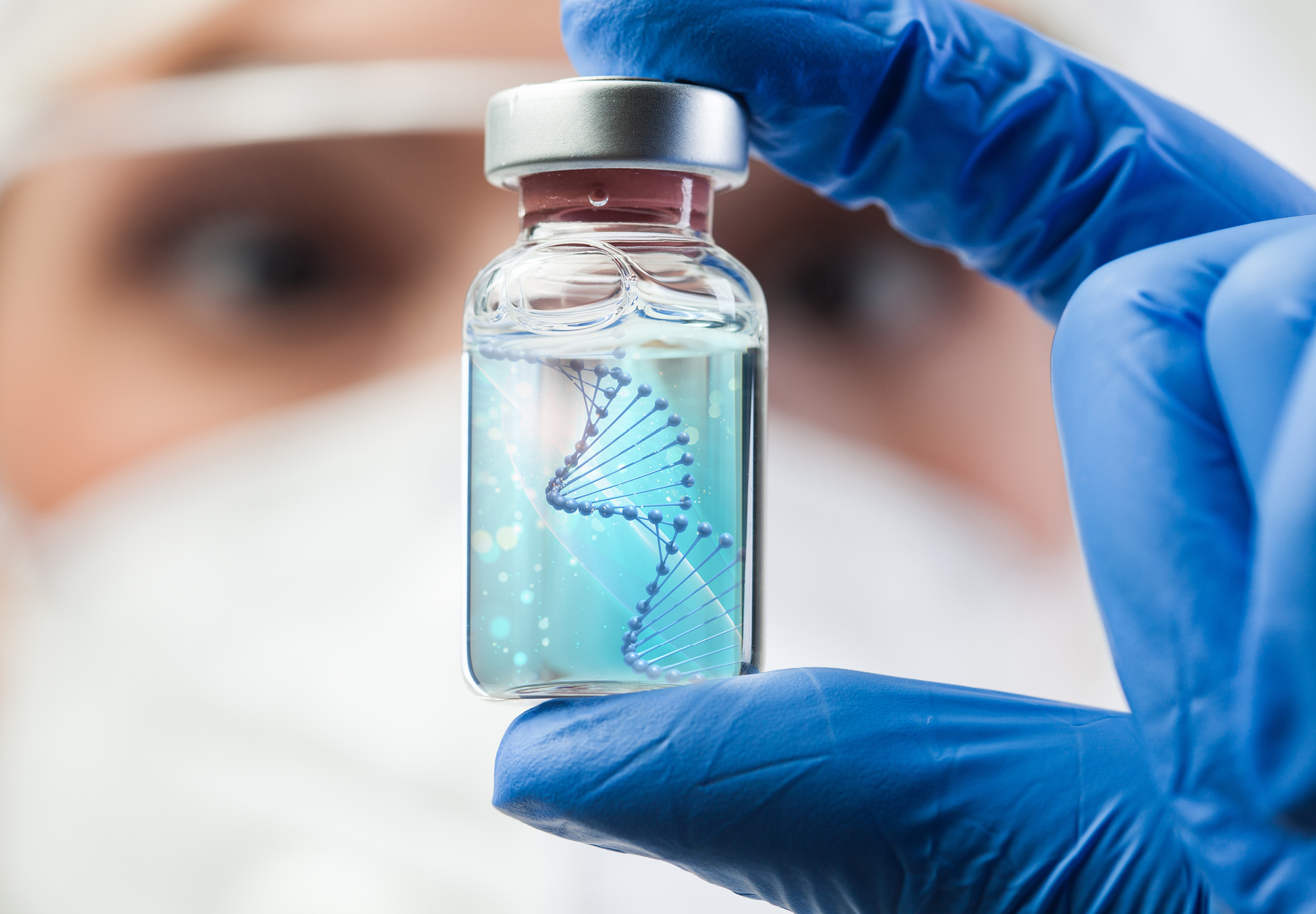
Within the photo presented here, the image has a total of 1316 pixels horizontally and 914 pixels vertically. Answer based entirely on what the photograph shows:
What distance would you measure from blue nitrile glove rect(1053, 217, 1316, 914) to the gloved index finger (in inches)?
12.7

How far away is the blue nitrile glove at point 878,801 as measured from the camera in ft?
2.82

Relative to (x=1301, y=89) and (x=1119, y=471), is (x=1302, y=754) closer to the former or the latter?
(x=1119, y=471)

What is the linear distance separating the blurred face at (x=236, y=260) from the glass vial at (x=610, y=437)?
4.78ft

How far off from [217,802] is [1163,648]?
190 cm

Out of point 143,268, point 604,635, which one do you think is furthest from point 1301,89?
point 143,268

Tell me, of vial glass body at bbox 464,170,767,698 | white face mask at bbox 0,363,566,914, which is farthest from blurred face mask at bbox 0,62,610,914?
vial glass body at bbox 464,170,767,698

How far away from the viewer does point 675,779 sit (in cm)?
87

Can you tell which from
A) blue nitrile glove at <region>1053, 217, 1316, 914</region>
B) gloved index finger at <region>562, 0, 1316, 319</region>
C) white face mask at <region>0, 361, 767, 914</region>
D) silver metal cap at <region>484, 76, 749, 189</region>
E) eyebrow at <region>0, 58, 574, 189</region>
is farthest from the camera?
eyebrow at <region>0, 58, 574, 189</region>

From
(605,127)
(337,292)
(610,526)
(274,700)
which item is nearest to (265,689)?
(274,700)

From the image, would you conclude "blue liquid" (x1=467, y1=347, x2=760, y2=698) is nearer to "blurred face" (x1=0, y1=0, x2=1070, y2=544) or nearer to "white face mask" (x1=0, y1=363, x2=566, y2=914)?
"white face mask" (x1=0, y1=363, x2=566, y2=914)

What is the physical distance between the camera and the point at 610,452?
33.8 inches

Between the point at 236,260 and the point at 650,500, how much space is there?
74.9 inches

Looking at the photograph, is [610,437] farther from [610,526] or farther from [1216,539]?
[1216,539]

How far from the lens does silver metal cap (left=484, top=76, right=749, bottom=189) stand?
85cm
